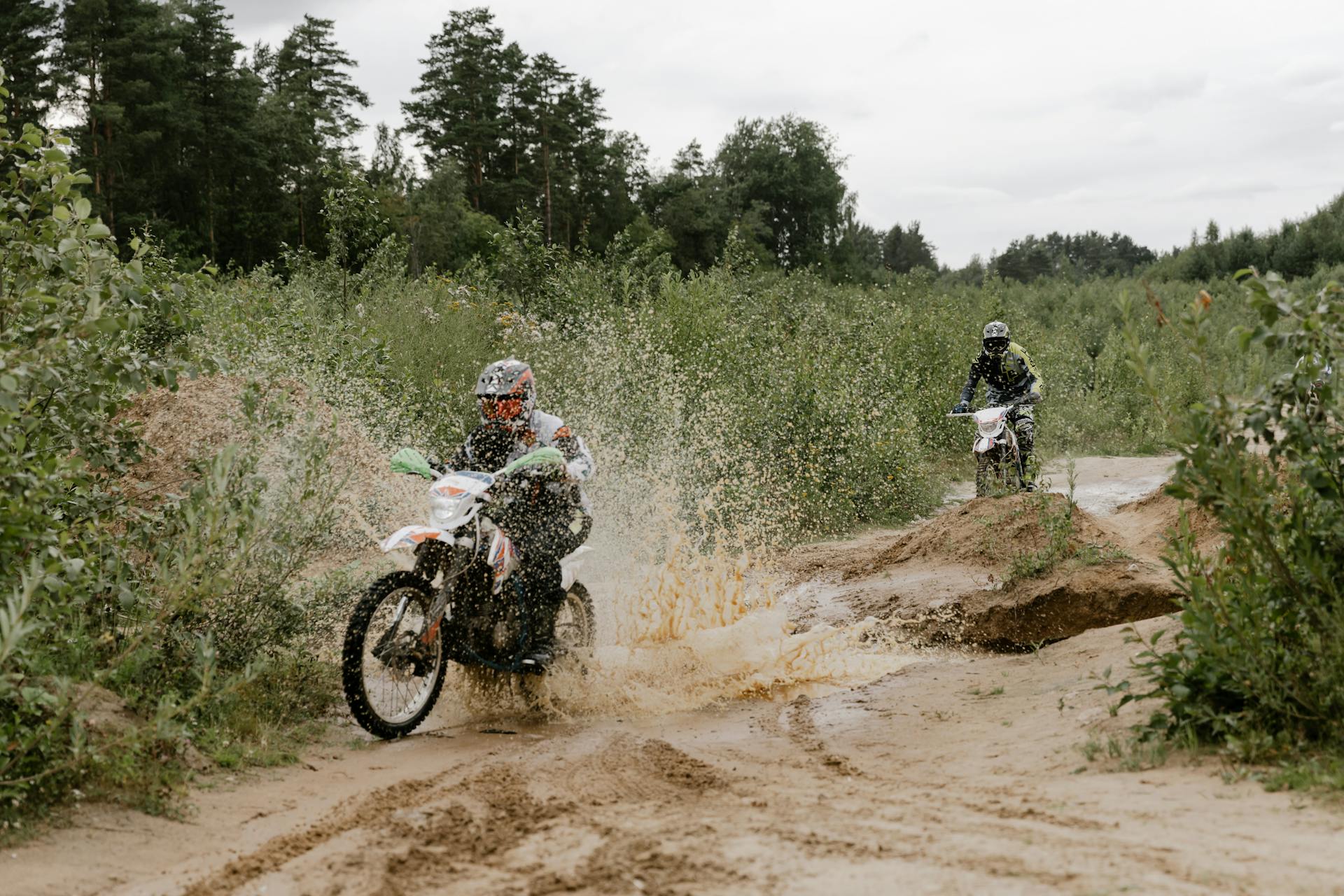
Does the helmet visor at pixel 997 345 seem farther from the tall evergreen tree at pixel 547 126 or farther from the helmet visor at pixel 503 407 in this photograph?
the tall evergreen tree at pixel 547 126

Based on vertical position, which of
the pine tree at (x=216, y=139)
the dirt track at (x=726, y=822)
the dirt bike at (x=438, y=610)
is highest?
the pine tree at (x=216, y=139)

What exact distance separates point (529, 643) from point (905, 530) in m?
8.39

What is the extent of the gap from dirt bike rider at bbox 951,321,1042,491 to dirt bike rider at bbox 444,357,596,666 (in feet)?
20.5

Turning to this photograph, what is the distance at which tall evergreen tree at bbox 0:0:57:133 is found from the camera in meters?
32.7

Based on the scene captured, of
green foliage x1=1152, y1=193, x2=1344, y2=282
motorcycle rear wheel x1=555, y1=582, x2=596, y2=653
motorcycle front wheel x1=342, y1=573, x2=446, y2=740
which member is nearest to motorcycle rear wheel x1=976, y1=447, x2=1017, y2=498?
motorcycle rear wheel x1=555, y1=582, x2=596, y2=653

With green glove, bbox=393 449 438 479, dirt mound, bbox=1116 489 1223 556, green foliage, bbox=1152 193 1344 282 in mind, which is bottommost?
dirt mound, bbox=1116 489 1223 556

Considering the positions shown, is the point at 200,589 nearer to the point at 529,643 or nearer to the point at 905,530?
the point at 529,643

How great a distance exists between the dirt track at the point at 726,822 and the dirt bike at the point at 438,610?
28 cm

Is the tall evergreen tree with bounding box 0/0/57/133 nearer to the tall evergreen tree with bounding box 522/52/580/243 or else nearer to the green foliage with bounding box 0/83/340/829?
the tall evergreen tree with bounding box 522/52/580/243

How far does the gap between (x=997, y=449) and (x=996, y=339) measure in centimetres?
132

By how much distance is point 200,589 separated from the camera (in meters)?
4.82

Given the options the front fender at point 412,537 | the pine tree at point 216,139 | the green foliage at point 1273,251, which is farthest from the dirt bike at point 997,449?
the green foliage at point 1273,251

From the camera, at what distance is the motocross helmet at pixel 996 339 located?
475 inches

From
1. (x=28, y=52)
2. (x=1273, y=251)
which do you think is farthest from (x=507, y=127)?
(x=1273, y=251)
